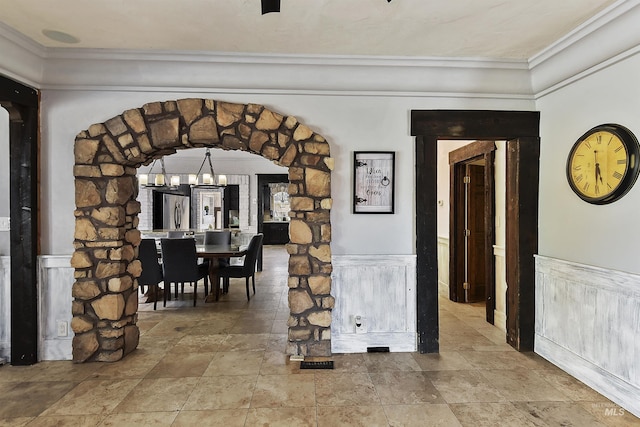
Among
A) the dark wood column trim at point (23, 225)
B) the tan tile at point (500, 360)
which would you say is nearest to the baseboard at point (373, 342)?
the tan tile at point (500, 360)

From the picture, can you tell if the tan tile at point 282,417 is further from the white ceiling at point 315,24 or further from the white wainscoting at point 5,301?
the white ceiling at point 315,24

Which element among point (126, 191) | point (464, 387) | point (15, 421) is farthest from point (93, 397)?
Result: point (464, 387)

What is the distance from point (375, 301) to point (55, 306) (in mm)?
2729

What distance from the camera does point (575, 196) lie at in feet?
8.67

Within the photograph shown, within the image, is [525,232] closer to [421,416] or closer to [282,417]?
[421,416]

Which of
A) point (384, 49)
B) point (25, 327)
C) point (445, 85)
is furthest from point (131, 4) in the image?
point (25, 327)

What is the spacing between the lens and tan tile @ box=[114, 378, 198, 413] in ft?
7.18

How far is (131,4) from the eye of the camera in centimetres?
214

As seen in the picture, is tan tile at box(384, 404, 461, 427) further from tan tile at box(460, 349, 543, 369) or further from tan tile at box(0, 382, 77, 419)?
tan tile at box(0, 382, 77, 419)

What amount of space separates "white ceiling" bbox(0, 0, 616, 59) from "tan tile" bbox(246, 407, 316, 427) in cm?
256

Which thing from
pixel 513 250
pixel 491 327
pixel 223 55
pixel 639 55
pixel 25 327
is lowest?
pixel 491 327

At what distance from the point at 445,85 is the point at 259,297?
12.0 feet

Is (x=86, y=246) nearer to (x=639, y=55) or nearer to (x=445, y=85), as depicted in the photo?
(x=445, y=85)

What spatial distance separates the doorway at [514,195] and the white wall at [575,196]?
10cm
